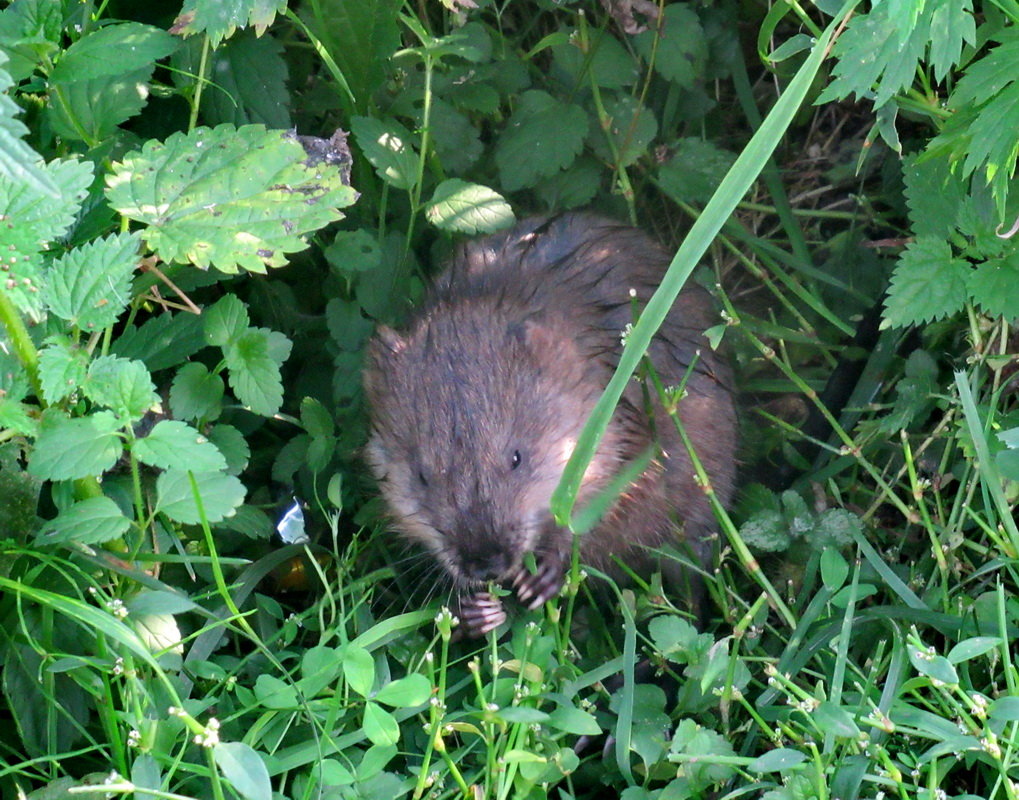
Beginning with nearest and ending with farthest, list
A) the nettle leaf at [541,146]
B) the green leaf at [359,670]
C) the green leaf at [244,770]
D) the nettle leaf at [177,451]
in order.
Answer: the green leaf at [244,770]
the nettle leaf at [177,451]
the green leaf at [359,670]
the nettle leaf at [541,146]

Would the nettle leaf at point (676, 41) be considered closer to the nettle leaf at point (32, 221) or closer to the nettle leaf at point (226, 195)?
the nettle leaf at point (226, 195)

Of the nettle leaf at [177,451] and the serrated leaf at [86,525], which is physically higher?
the nettle leaf at [177,451]

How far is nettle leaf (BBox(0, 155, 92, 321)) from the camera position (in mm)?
2172

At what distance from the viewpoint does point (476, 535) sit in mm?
2764

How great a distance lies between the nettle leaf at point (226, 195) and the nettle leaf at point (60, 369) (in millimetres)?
287

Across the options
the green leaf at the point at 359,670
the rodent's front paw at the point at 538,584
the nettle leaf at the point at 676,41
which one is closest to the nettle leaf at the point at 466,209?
the nettle leaf at the point at 676,41

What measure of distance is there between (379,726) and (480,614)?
0.63 meters

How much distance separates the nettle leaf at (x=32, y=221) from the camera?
217cm

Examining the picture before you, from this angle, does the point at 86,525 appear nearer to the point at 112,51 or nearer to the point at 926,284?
the point at 112,51

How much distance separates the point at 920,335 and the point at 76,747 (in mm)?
2601

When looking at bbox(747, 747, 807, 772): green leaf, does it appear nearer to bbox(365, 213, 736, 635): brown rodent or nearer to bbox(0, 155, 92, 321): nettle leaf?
bbox(365, 213, 736, 635): brown rodent

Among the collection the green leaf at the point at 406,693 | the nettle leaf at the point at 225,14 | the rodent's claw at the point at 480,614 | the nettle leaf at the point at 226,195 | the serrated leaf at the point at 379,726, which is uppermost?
the nettle leaf at the point at 225,14

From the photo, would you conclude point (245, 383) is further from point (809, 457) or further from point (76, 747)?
point (809, 457)

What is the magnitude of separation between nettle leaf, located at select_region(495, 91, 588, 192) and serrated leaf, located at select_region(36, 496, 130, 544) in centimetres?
168
